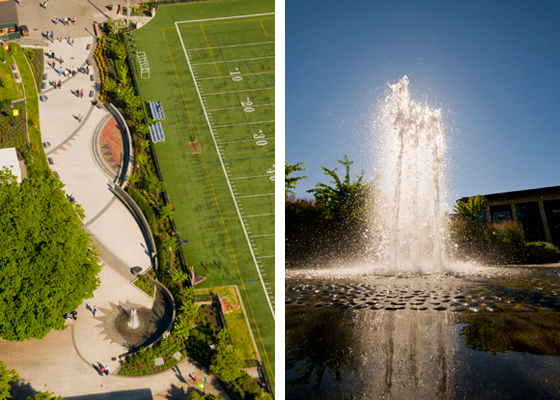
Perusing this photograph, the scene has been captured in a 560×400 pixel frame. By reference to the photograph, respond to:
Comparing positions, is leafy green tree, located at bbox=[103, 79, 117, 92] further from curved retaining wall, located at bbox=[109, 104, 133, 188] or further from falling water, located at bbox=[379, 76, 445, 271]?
falling water, located at bbox=[379, 76, 445, 271]

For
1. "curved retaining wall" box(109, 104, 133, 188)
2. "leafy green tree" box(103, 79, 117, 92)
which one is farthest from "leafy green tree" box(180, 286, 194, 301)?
"leafy green tree" box(103, 79, 117, 92)

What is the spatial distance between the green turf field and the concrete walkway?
2.38 m

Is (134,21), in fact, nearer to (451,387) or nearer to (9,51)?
(9,51)

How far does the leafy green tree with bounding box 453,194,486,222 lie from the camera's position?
878 cm

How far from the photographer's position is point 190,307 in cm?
1509

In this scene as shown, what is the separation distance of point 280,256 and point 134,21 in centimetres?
2109

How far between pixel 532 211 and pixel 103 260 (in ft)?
48.4

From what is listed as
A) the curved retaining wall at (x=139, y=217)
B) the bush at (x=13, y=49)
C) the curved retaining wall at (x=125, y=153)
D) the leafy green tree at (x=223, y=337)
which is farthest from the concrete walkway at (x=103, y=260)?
the bush at (x=13, y=49)

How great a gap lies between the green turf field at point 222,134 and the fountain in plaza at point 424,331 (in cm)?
691

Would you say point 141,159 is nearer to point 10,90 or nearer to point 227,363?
point 10,90

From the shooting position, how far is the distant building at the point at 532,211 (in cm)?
807

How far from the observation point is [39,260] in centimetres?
1316

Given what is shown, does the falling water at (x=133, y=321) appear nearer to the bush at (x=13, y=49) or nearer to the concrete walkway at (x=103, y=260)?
the concrete walkway at (x=103, y=260)

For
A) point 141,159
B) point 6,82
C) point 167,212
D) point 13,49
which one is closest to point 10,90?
point 6,82
